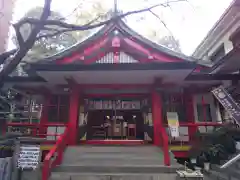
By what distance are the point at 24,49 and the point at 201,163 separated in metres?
8.31

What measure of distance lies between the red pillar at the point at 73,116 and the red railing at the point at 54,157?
40 centimetres

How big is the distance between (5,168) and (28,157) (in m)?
0.72

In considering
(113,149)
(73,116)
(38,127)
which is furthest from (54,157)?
(38,127)

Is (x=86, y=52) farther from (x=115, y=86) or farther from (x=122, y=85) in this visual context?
(x=122, y=85)

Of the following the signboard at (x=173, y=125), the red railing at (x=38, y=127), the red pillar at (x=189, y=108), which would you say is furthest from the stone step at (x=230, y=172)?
the red railing at (x=38, y=127)

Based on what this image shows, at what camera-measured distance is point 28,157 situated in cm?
711

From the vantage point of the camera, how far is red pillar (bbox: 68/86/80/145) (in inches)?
361

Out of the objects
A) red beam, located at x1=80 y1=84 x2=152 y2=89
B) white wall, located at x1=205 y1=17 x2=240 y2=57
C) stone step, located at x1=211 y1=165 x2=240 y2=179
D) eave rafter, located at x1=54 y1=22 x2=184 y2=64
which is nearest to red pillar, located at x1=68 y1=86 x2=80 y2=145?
red beam, located at x1=80 y1=84 x2=152 y2=89

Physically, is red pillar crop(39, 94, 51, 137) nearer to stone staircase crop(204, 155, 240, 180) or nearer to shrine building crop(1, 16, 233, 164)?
shrine building crop(1, 16, 233, 164)

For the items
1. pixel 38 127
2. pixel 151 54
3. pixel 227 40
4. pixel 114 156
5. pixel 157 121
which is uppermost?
pixel 227 40

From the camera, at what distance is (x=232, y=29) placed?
12039mm

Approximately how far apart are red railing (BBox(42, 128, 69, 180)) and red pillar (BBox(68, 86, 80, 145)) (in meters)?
0.40

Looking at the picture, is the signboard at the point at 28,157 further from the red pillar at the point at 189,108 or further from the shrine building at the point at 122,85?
the red pillar at the point at 189,108

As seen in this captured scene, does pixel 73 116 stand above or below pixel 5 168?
above
